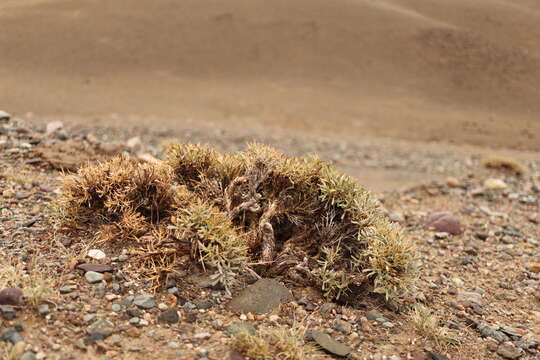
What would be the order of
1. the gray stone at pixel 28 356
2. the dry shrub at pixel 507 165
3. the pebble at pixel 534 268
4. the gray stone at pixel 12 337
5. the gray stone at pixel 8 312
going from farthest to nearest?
the dry shrub at pixel 507 165 < the pebble at pixel 534 268 < the gray stone at pixel 8 312 < the gray stone at pixel 12 337 < the gray stone at pixel 28 356

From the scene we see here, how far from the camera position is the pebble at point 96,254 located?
361cm

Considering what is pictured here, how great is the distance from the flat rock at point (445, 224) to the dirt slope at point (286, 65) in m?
13.1

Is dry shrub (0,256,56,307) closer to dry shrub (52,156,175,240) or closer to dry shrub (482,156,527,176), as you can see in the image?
dry shrub (52,156,175,240)

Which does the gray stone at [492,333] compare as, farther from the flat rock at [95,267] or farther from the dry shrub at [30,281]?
the dry shrub at [30,281]

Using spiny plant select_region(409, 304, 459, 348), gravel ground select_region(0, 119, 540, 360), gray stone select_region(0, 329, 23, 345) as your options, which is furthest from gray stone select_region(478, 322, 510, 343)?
gray stone select_region(0, 329, 23, 345)

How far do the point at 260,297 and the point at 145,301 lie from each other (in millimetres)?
863

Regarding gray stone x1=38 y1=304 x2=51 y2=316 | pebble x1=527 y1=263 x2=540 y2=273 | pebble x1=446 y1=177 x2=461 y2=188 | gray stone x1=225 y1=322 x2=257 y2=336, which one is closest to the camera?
gray stone x1=38 y1=304 x2=51 y2=316

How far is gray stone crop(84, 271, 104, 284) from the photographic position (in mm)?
3371

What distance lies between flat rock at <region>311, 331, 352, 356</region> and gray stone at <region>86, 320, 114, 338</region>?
1.40 m

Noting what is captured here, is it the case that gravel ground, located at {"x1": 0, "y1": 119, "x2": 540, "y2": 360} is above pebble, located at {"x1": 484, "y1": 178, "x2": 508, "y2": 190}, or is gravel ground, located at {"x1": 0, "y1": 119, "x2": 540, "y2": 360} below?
above

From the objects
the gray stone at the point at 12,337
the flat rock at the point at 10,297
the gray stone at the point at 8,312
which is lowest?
the gray stone at the point at 12,337

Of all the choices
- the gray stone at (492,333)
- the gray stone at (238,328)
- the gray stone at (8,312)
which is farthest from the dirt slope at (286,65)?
the gray stone at (8,312)

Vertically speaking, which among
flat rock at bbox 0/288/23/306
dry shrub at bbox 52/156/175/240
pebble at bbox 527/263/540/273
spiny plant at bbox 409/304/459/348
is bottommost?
pebble at bbox 527/263/540/273

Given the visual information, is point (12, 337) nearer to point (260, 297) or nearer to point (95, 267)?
point (95, 267)
